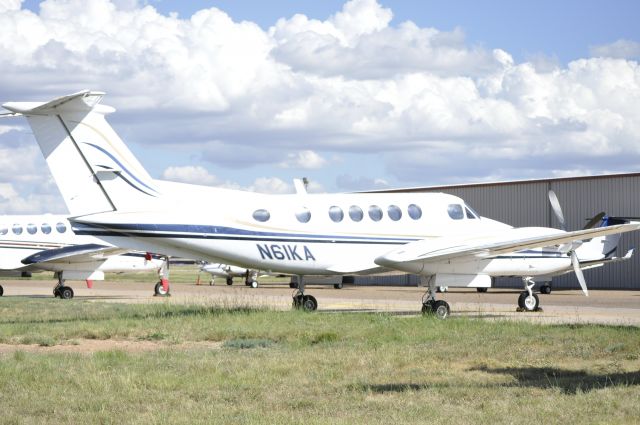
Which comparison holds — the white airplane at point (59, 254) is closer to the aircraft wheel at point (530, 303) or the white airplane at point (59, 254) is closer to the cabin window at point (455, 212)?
the cabin window at point (455, 212)

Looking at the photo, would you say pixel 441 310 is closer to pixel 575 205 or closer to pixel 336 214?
pixel 336 214

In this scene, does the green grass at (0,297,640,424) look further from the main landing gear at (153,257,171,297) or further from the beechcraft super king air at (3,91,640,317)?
the main landing gear at (153,257,171,297)

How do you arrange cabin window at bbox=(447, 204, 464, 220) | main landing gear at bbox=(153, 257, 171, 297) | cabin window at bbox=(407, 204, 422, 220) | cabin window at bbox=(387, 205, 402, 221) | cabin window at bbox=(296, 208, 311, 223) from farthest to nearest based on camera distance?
main landing gear at bbox=(153, 257, 171, 297)
cabin window at bbox=(447, 204, 464, 220)
cabin window at bbox=(407, 204, 422, 220)
cabin window at bbox=(387, 205, 402, 221)
cabin window at bbox=(296, 208, 311, 223)

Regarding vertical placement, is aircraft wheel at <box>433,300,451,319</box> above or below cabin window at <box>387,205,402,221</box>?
below

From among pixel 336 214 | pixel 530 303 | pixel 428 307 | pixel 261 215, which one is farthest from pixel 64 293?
pixel 530 303

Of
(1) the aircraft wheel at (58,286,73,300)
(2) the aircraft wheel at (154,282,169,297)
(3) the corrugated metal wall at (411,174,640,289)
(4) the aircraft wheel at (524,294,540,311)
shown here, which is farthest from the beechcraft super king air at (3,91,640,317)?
(3) the corrugated metal wall at (411,174,640,289)

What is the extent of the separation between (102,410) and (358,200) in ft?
49.2

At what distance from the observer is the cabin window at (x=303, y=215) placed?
2420cm

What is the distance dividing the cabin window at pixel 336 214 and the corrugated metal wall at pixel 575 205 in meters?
33.3

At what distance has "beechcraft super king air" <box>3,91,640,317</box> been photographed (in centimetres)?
2198

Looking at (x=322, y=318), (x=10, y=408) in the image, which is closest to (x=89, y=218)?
(x=322, y=318)

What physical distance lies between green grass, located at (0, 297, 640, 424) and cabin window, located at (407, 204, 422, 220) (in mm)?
4704

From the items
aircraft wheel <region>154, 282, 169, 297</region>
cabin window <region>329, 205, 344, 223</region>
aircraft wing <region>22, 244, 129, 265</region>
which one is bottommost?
aircraft wheel <region>154, 282, 169, 297</region>

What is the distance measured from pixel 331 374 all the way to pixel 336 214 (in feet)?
Answer: 37.5
